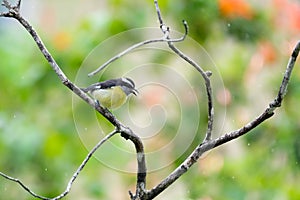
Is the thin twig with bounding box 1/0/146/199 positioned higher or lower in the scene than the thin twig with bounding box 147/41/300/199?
higher

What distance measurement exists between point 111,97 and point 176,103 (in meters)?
1.04

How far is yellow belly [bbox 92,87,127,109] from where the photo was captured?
54 centimetres

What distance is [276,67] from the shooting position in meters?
1.64

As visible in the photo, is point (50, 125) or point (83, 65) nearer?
point (83, 65)

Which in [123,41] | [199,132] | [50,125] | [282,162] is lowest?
[282,162]

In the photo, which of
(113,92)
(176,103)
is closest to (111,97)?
(113,92)

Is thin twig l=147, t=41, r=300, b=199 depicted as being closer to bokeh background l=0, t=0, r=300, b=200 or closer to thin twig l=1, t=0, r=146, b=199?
thin twig l=1, t=0, r=146, b=199

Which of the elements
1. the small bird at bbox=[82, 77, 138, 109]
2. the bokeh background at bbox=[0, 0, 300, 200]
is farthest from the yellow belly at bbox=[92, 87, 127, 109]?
the bokeh background at bbox=[0, 0, 300, 200]

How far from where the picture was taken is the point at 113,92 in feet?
1.81

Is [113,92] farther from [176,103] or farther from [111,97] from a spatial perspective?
[176,103]

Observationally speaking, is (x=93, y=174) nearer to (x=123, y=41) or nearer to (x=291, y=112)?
(x=123, y=41)

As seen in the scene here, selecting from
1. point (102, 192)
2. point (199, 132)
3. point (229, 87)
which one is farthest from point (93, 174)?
point (229, 87)

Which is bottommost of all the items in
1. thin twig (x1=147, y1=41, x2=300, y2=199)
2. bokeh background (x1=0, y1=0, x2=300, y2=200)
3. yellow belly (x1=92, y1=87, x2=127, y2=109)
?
bokeh background (x1=0, y1=0, x2=300, y2=200)

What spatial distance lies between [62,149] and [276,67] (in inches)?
22.8
